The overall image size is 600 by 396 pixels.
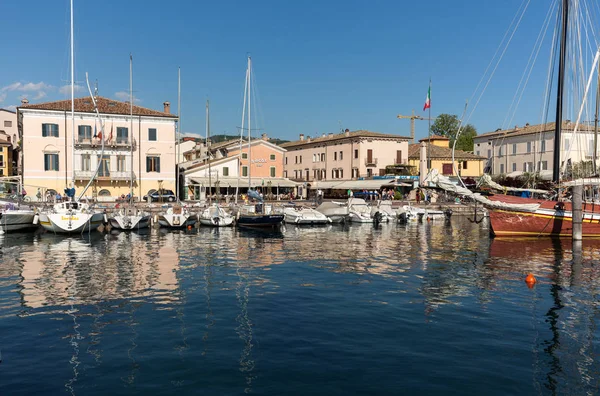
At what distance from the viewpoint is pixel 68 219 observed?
3569 cm

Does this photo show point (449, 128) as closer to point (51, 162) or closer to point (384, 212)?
point (384, 212)

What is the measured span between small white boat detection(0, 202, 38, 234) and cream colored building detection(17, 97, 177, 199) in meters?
14.8

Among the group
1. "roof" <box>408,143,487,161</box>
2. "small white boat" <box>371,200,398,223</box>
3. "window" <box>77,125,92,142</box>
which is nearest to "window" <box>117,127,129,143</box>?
"window" <box>77,125,92,142</box>

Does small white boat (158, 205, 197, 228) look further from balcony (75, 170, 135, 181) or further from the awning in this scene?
the awning

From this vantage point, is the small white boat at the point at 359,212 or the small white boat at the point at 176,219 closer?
the small white boat at the point at 176,219

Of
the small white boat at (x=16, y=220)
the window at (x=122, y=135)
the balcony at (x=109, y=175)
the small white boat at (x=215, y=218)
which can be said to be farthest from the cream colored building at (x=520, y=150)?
the small white boat at (x=16, y=220)

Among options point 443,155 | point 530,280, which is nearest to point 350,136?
point 443,155

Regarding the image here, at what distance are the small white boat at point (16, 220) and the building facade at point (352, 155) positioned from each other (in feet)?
152

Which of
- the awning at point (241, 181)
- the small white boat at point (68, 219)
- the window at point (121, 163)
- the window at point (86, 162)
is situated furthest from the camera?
the awning at point (241, 181)

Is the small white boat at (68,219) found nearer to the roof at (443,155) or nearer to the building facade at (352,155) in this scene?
the building facade at (352,155)

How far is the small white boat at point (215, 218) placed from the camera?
143 ft

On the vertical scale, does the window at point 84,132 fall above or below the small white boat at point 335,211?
above

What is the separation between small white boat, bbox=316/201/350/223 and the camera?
161 ft

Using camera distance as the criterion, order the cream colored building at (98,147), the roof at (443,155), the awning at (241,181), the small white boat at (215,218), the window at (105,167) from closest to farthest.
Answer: the small white boat at (215,218) < the cream colored building at (98,147) < the window at (105,167) < the awning at (241,181) < the roof at (443,155)
